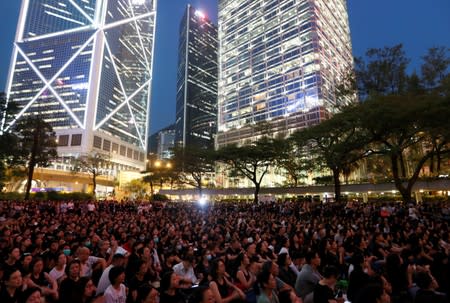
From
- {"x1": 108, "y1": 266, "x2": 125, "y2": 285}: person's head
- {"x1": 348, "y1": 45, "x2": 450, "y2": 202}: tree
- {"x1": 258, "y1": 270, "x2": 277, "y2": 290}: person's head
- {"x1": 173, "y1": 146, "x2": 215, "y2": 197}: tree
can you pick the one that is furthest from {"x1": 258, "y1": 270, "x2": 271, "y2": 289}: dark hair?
{"x1": 173, "y1": 146, "x2": 215, "y2": 197}: tree

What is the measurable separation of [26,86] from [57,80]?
12.3 m

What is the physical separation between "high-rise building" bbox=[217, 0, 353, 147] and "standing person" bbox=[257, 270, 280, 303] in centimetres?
6281

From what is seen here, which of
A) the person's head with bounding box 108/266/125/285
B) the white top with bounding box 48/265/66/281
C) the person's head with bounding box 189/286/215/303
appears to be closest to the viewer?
the person's head with bounding box 189/286/215/303

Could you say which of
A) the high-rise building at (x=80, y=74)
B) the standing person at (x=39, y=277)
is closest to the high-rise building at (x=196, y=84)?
the high-rise building at (x=80, y=74)

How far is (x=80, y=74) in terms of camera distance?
9556cm

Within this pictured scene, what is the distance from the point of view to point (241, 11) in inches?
4090

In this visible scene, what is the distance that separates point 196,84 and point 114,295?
16270cm

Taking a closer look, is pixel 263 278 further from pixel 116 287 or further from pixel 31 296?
pixel 31 296

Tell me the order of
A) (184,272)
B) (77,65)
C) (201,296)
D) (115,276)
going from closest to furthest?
(201,296) → (115,276) → (184,272) → (77,65)

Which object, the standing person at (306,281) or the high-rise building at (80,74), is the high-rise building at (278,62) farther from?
the standing person at (306,281)

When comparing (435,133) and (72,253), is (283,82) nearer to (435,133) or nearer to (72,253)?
(435,133)

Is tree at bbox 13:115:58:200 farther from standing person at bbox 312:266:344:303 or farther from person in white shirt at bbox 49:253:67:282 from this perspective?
standing person at bbox 312:266:344:303

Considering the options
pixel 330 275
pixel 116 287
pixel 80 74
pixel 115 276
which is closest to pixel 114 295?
pixel 116 287

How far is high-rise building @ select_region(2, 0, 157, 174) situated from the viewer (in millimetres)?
92875
